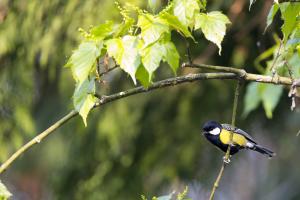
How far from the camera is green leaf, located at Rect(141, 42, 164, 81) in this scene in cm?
165

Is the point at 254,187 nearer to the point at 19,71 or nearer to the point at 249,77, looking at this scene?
the point at 19,71

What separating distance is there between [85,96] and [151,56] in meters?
0.23

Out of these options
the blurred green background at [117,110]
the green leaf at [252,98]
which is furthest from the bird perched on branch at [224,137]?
the blurred green background at [117,110]

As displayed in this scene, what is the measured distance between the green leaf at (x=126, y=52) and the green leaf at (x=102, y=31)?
0.10 feet

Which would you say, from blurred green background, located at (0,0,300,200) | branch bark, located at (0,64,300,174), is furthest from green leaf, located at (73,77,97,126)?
blurred green background, located at (0,0,300,200)

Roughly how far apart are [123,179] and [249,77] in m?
2.32

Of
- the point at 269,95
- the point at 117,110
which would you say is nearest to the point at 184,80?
the point at 269,95

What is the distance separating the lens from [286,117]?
412 cm

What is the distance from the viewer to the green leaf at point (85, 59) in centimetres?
169

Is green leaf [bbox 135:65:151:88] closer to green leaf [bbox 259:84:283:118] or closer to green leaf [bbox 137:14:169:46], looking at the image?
green leaf [bbox 137:14:169:46]

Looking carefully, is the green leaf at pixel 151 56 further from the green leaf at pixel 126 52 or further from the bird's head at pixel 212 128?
the bird's head at pixel 212 128

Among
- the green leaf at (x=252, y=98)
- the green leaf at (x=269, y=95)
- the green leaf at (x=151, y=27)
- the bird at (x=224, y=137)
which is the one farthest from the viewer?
the green leaf at (x=252, y=98)

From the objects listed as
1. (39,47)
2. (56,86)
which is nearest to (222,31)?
(39,47)

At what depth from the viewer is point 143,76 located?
1.71m
